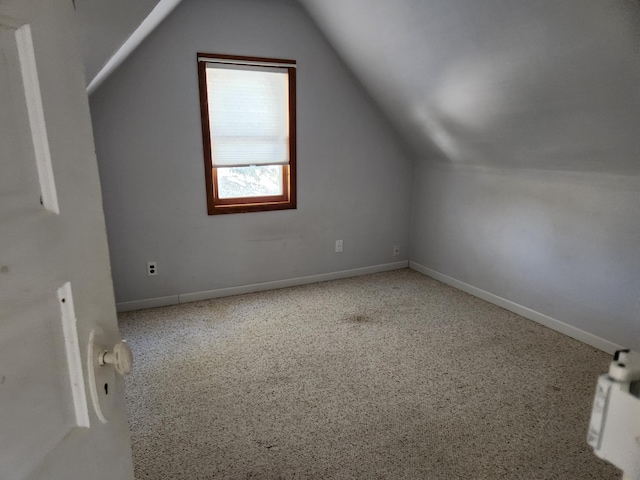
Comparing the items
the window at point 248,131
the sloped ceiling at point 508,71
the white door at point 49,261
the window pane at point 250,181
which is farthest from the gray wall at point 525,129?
the white door at point 49,261

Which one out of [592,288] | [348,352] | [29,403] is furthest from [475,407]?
[29,403]

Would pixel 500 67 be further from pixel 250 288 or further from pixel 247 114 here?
pixel 250 288

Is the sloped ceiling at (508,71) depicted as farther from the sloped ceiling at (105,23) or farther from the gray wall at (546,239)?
the sloped ceiling at (105,23)

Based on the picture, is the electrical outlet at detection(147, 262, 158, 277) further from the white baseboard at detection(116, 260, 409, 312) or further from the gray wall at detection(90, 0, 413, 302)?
the white baseboard at detection(116, 260, 409, 312)

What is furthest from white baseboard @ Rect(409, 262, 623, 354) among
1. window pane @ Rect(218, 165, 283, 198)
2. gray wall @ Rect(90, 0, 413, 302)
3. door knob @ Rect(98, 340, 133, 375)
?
door knob @ Rect(98, 340, 133, 375)

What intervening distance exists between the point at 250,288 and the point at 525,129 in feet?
8.07

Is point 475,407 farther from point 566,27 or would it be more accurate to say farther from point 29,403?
point 29,403

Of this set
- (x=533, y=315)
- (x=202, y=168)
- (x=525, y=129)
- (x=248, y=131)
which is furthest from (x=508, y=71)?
(x=202, y=168)

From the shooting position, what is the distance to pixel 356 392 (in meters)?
2.11

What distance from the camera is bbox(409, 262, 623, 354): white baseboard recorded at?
2545 millimetres

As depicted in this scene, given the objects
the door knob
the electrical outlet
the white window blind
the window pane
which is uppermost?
the white window blind

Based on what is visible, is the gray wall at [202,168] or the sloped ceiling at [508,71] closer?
the sloped ceiling at [508,71]

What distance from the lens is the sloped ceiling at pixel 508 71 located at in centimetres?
172

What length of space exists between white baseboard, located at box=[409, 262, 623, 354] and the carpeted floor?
0.07 metres
